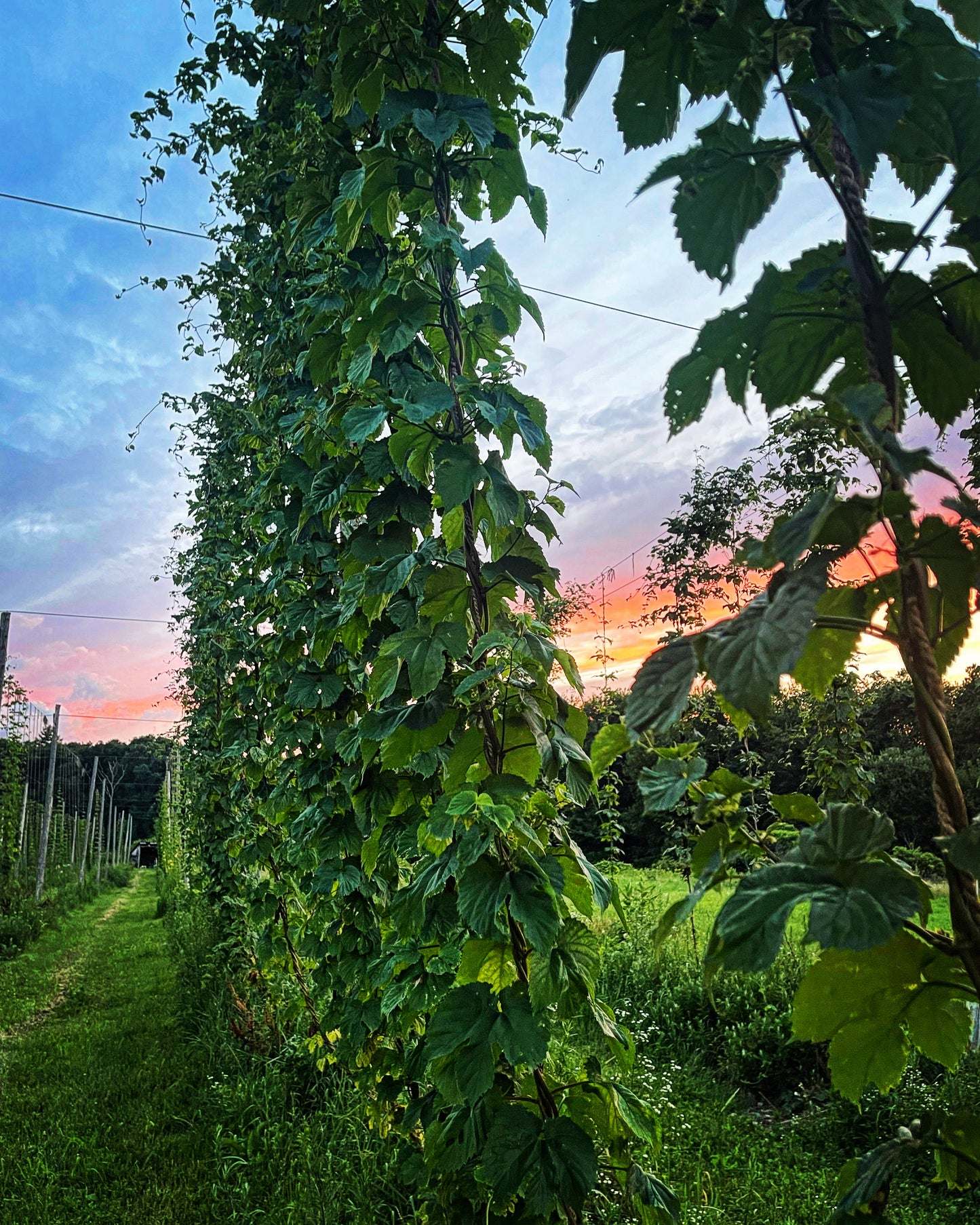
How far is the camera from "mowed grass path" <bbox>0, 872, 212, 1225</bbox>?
2.88m

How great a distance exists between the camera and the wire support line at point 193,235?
2.90 metres

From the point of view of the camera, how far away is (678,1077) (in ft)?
12.8

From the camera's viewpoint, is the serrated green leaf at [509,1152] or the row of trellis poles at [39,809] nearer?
the serrated green leaf at [509,1152]

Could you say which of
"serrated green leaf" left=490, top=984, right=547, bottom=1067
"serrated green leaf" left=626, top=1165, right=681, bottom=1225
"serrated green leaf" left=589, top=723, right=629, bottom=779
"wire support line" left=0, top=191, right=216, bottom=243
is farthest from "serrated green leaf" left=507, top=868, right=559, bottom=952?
"wire support line" left=0, top=191, right=216, bottom=243

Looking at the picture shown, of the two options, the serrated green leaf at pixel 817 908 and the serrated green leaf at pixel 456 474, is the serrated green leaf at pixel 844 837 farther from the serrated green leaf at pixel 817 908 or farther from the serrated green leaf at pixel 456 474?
the serrated green leaf at pixel 456 474

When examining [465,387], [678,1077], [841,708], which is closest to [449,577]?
[465,387]

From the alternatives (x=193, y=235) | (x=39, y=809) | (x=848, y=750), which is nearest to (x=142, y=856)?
(x=39, y=809)

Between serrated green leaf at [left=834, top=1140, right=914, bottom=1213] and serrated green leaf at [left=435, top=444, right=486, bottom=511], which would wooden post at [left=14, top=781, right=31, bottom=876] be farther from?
serrated green leaf at [left=834, top=1140, right=914, bottom=1213]

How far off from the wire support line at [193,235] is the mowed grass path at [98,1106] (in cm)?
344

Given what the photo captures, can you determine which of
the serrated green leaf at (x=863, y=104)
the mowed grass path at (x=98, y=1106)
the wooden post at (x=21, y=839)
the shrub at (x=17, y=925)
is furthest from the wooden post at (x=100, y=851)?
the serrated green leaf at (x=863, y=104)

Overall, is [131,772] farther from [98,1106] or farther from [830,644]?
[830,644]

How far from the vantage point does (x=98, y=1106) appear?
151 inches

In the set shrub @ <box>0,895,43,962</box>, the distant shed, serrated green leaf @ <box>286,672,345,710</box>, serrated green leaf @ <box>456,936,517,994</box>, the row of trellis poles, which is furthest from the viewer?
the distant shed

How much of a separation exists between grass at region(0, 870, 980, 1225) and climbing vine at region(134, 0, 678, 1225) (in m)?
0.45
